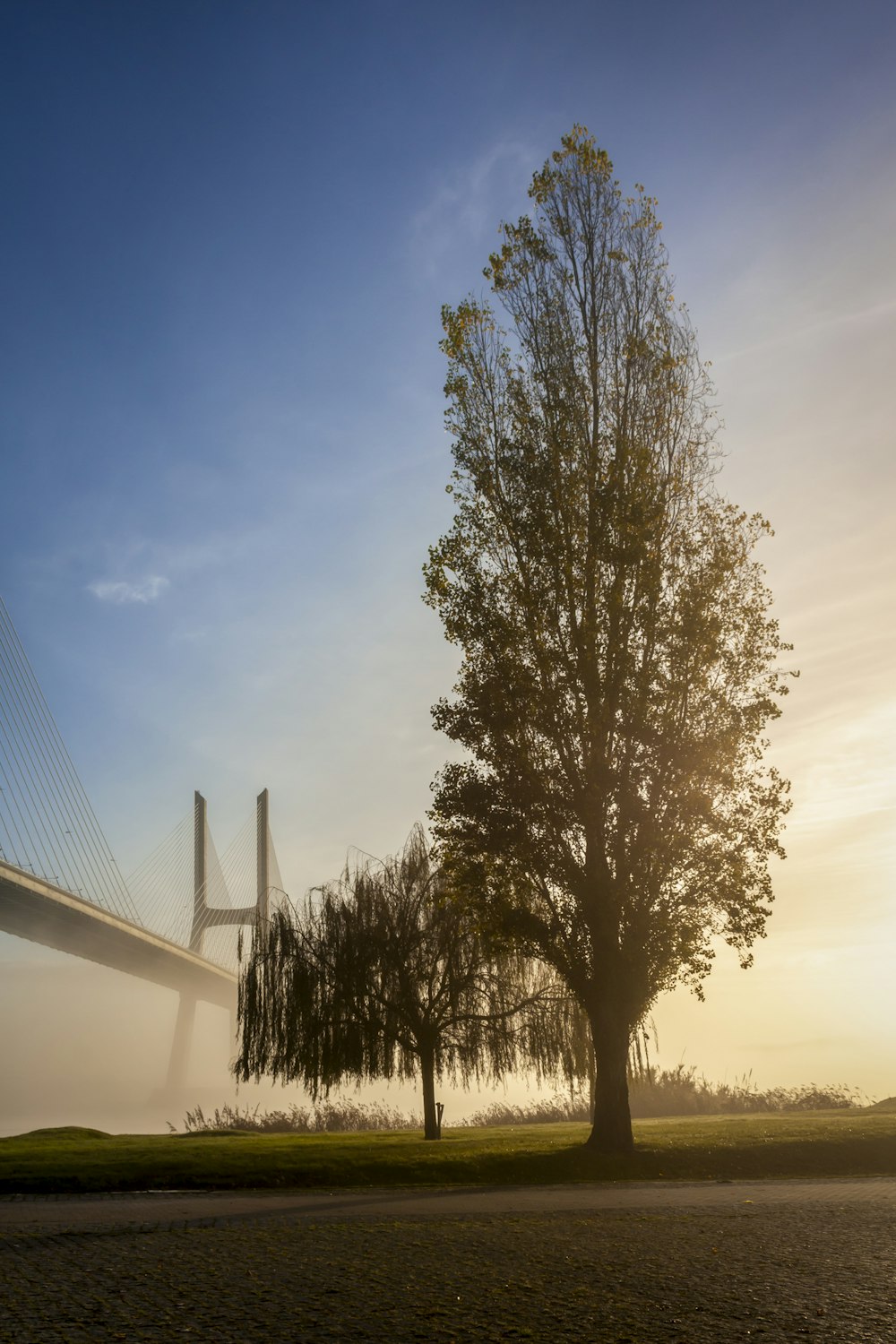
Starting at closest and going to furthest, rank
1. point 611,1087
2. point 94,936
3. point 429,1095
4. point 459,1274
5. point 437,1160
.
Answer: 1. point 459,1274
2. point 437,1160
3. point 611,1087
4. point 429,1095
5. point 94,936

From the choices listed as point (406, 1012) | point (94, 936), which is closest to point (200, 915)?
point (94, 936)

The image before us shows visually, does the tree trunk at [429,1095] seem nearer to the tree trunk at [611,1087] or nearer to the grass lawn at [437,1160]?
the grass lawn at [437,1160]

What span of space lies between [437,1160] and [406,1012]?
273 inches

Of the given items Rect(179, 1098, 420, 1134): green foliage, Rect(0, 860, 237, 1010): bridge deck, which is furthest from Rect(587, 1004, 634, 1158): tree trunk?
Rect(0, 860, 237, 1010): bridge deck

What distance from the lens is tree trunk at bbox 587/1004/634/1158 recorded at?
15.9 m

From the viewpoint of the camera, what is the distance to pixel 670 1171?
14.5 meters

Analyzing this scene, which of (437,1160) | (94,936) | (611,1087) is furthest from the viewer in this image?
(94,936)

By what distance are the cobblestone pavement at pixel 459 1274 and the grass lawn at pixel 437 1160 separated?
3.93 m

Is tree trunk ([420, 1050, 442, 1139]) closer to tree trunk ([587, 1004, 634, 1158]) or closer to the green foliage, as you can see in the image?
tree trunk ([587, 1004, 634, 1158])

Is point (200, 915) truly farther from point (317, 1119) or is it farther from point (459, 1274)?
point (459, 1274)

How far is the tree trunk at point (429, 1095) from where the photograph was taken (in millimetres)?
20828

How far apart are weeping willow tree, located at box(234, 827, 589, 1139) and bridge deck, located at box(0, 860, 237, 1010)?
16.3m

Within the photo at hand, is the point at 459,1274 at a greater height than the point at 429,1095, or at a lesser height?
lesser

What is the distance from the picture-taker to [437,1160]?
48.4 ft
